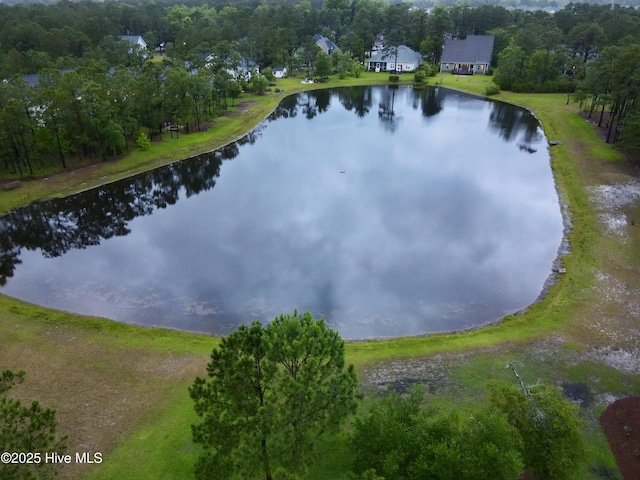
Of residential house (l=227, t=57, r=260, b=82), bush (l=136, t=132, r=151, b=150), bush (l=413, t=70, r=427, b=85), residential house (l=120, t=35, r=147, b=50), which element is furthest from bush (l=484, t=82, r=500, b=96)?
residential house (l=120, t=35, r=147, b=50)

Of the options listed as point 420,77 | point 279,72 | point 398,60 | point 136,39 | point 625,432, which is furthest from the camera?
point 136,39

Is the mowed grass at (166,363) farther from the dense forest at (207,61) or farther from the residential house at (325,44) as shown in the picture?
the residential house at (325,44)

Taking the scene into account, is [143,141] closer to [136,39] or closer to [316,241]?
[316,241]

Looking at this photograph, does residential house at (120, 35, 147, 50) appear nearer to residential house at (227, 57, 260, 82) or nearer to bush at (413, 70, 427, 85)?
residential house at (227, 57, 260, 82)

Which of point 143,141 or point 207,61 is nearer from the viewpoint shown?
point 143,141

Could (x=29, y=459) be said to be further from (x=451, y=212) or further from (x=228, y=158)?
(x=228, y=158)

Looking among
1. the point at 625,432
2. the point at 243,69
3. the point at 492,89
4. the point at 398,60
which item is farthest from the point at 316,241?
the point at 398,60
